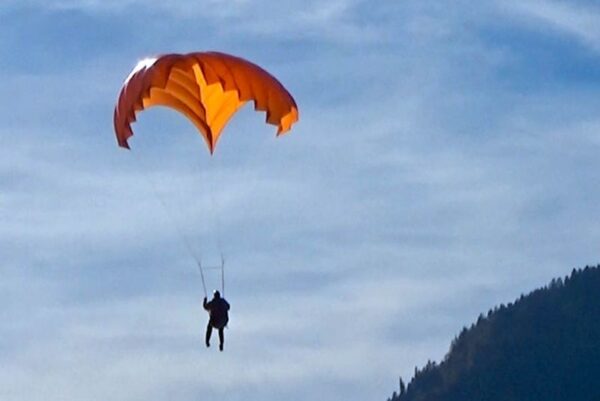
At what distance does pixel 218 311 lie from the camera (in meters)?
70.0

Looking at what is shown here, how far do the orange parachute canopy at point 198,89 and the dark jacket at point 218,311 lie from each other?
489cm

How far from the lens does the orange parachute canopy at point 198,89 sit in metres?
69.0

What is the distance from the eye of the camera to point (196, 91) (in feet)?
237

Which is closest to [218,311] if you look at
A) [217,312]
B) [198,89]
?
[217,312]

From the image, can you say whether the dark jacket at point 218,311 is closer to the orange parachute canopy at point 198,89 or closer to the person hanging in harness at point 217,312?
the person hanging in harness at point 217,312

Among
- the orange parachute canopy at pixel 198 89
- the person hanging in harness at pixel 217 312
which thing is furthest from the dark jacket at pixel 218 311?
the orange parachute canopy at pixel 198 89

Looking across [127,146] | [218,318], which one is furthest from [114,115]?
[218,318]

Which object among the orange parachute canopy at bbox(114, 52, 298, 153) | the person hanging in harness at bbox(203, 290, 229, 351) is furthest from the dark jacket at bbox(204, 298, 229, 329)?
the orange parachute canopy at bbox(114, 52, 298, 153)

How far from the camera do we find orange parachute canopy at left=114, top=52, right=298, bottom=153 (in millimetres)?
69000

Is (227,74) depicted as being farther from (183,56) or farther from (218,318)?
(218,318)

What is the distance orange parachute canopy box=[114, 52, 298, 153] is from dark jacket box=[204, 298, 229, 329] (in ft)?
16.0

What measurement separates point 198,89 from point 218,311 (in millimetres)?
6725

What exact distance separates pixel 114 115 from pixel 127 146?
6.67ft

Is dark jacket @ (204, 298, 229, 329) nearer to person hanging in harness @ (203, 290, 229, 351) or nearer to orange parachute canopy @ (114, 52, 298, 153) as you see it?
person hanging in harness @ (203, 290, 229, 351)
